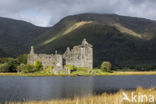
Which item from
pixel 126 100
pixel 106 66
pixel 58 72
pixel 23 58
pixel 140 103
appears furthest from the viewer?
pixel 23 58

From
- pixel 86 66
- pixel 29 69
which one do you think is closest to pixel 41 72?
pixel 29 69

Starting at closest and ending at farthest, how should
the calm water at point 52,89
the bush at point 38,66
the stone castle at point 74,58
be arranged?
the calm water at point 52,89 < the bush at point 38,66 < the stone castle at point 74,58

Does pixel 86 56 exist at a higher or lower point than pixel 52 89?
higher

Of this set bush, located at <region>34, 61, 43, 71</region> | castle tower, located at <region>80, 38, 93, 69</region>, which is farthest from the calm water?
castle tower, located at <region>80, 38, 93, 69</region>

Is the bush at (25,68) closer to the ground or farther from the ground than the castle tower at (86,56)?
closer to the ground

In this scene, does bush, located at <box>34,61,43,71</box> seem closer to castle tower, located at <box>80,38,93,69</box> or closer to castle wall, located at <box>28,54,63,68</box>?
castle wall, located at <box>28,54,63,68</box>

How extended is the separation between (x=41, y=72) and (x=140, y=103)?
100 meters

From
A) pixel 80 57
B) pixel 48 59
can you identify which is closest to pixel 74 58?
pixel 80 57

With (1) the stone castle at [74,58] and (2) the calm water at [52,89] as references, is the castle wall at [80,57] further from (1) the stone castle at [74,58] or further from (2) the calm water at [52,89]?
(2) the calm water at [52,89]

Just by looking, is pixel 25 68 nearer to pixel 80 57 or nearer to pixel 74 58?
pixel 74 58

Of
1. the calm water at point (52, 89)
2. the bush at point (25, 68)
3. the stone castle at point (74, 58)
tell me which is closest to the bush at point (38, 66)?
the bush at point (25, 68)

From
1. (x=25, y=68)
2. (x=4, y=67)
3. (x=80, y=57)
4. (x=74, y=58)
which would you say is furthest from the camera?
(x=80, y=57)

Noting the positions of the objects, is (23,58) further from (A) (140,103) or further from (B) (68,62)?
(A) (140,103)

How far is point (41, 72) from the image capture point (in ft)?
398
